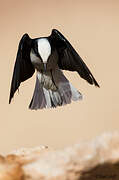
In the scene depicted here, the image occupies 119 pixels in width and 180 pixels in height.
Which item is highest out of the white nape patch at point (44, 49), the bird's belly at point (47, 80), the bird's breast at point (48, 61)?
the white nape patch at point (44, 49)

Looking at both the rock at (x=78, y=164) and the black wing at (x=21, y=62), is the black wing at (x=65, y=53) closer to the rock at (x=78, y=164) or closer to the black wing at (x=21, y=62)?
the black wing at (x=21, y=62)

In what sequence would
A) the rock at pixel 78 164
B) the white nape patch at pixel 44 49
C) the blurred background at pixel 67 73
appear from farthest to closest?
the blurred background at pixel 67 73 → the white nape patch at pixel 44 49 → the rock at pixel 78 164

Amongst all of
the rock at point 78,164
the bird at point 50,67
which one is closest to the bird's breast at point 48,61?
the bird at point 50,67

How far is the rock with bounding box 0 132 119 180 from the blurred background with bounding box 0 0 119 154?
488 millimetres

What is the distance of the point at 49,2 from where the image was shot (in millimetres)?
1204

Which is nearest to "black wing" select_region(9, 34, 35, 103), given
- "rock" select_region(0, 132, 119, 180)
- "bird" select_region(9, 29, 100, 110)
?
"bird" select_region(9, 29, 100, 110)

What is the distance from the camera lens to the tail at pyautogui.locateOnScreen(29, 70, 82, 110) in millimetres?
1016

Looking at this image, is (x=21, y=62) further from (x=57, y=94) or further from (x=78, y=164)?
(x=78, y=164)

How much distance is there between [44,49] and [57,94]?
128mm

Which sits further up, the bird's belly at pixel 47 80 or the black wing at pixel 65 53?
the black wing at pixel 65 53

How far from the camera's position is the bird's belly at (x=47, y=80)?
101 cm

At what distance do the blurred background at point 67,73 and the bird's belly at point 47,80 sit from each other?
0.05m

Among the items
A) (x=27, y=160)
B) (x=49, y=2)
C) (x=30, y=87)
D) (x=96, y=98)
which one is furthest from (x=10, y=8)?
(x=27, y=160)

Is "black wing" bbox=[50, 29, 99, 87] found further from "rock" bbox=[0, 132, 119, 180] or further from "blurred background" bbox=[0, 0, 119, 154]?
"rock" bbox=[0, 132, 119, 180]
